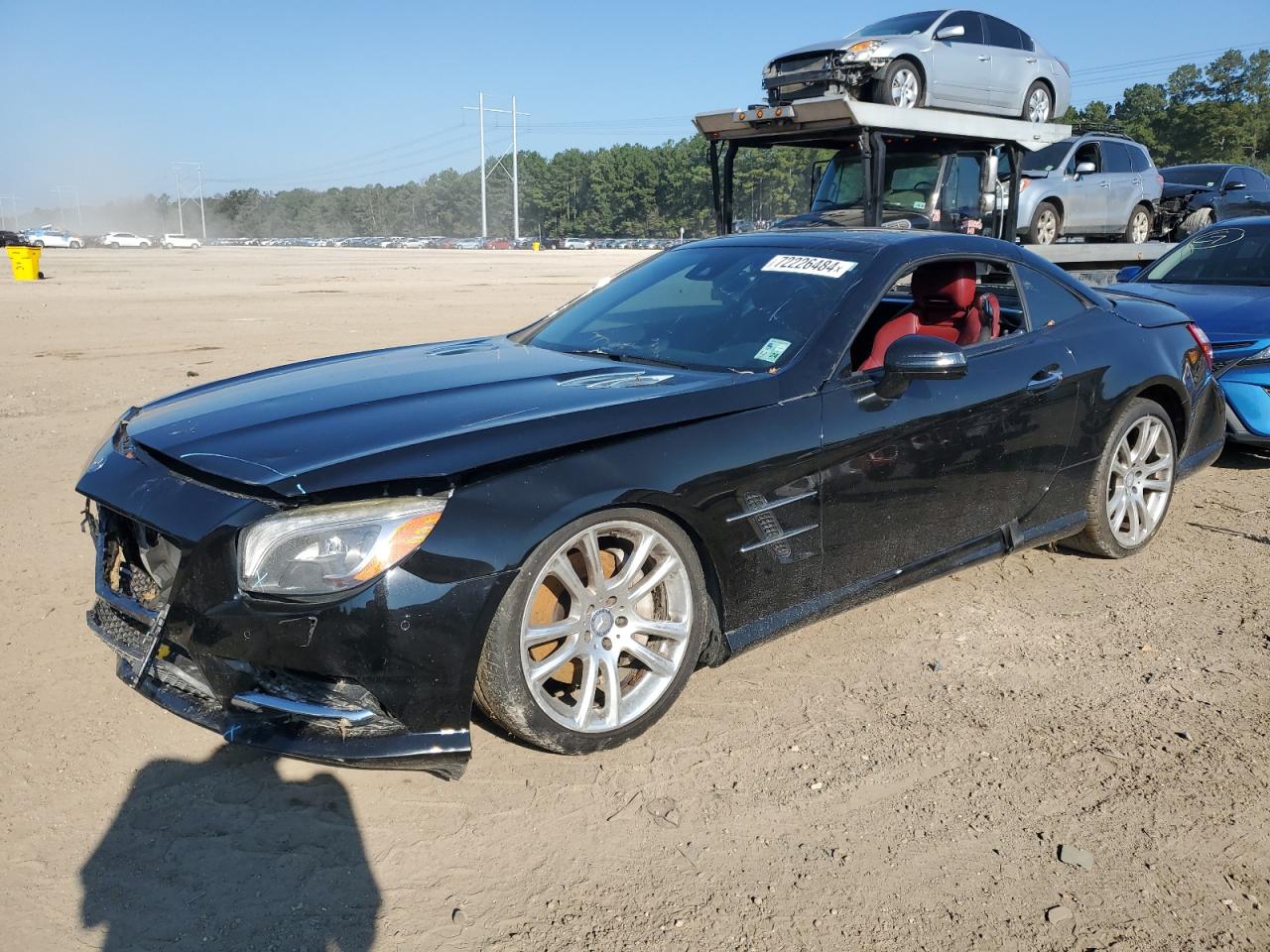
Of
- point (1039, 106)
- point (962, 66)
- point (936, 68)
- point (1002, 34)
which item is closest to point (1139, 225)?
point (1039, 106)

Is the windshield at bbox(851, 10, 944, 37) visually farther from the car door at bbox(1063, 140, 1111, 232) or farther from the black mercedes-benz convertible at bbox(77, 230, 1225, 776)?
the black mercedes-benz convertible at bbox(77, 230, 1225, 776)

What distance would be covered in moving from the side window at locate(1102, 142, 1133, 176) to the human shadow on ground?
14360mm

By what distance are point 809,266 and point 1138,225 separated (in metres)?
13.4

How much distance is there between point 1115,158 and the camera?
14.6 meters

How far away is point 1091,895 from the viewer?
2588mm

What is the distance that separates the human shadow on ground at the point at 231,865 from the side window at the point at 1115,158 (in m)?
14.4

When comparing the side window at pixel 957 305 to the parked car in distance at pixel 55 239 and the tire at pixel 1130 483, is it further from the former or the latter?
the parked car in distance at pixel 55 239

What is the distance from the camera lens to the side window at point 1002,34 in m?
12.2

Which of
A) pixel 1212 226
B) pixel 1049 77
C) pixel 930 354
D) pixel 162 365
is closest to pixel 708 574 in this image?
pixel 930 354

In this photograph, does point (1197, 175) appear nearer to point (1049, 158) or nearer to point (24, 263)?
point (1049, 158)

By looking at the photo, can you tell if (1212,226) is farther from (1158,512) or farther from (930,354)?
(930,354)

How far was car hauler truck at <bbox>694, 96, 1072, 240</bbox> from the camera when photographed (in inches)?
416

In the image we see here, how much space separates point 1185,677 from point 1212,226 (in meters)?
6.02

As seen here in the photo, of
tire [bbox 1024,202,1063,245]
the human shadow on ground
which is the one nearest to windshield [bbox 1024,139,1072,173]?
tire [bbox 1024,202,1063,245]
